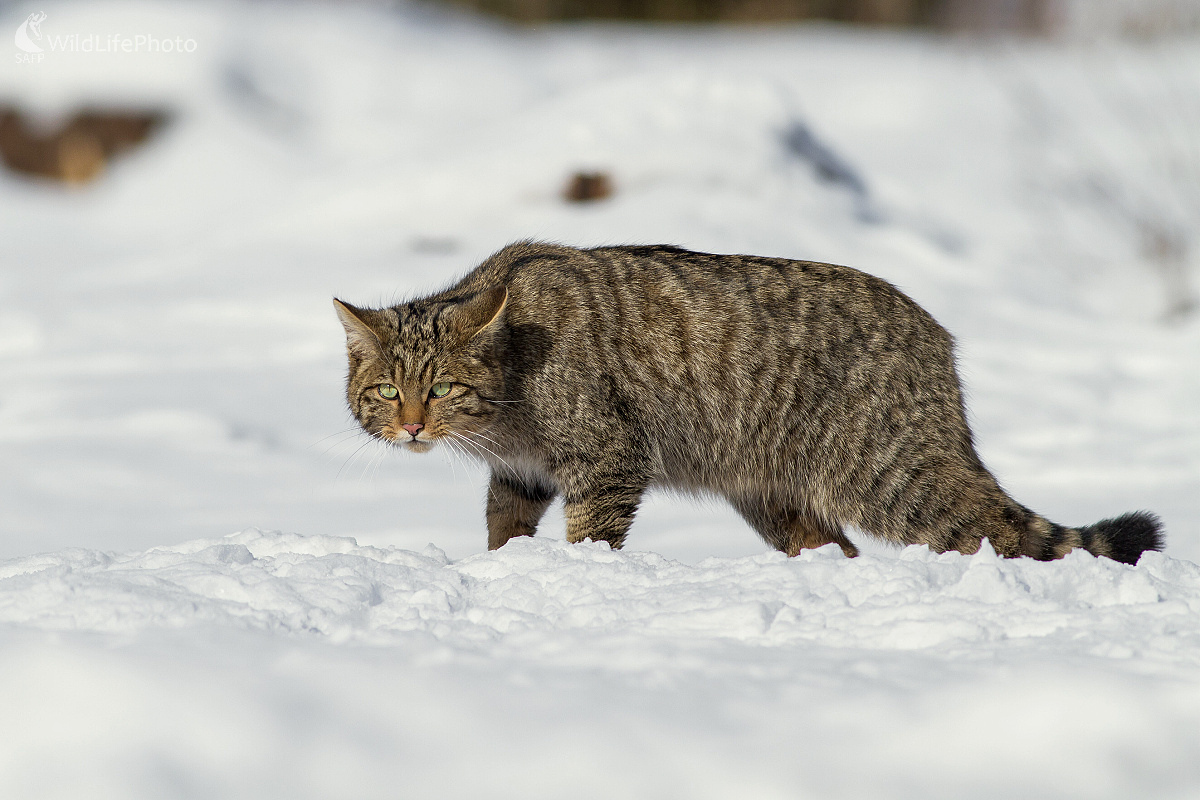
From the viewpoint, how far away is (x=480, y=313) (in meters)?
3.86

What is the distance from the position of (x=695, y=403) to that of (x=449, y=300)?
931 mm

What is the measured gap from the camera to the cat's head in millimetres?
3852

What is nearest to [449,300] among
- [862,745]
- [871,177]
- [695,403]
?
[695,403]

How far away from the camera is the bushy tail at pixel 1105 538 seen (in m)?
3.77

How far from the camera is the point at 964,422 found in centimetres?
407

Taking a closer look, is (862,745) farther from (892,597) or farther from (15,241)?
(15,241)

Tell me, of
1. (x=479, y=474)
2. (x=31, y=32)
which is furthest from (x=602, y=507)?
(x=31, y=32)

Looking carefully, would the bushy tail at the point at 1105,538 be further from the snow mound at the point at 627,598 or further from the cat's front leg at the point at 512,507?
the cat's front leg at the point at 512,507

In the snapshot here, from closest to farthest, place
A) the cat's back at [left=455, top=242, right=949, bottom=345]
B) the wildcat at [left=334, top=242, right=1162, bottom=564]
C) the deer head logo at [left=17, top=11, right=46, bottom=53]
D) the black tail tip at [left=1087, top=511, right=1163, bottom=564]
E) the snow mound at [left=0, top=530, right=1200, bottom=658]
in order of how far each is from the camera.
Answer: the snow mound at [left=0, top=530, right=1200, bottom=658] → the black tail tip at [left=1087, top=511, right=1163, bottom=564] → the wildcat at [left=334, top=242, right=1162, bottom=564] → the cat's back at [left=455, top=242, right=949, bottom=345] → the deer head logo at [left=17, top=11, right=46, bottom=53]

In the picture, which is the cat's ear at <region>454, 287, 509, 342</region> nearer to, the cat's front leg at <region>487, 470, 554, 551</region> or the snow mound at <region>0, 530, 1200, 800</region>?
the cat's front leg at <region>487, 470, 554, 551</region>

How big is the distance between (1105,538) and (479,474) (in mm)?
3644

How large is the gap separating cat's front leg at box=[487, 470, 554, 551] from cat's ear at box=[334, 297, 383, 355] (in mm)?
634

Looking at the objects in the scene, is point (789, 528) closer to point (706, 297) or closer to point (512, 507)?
point (706, 297)

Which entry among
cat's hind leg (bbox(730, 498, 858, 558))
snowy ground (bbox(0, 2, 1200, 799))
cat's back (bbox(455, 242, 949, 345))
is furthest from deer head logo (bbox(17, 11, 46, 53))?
cat's hind leg (bbox(730, 498, 858, 558))
